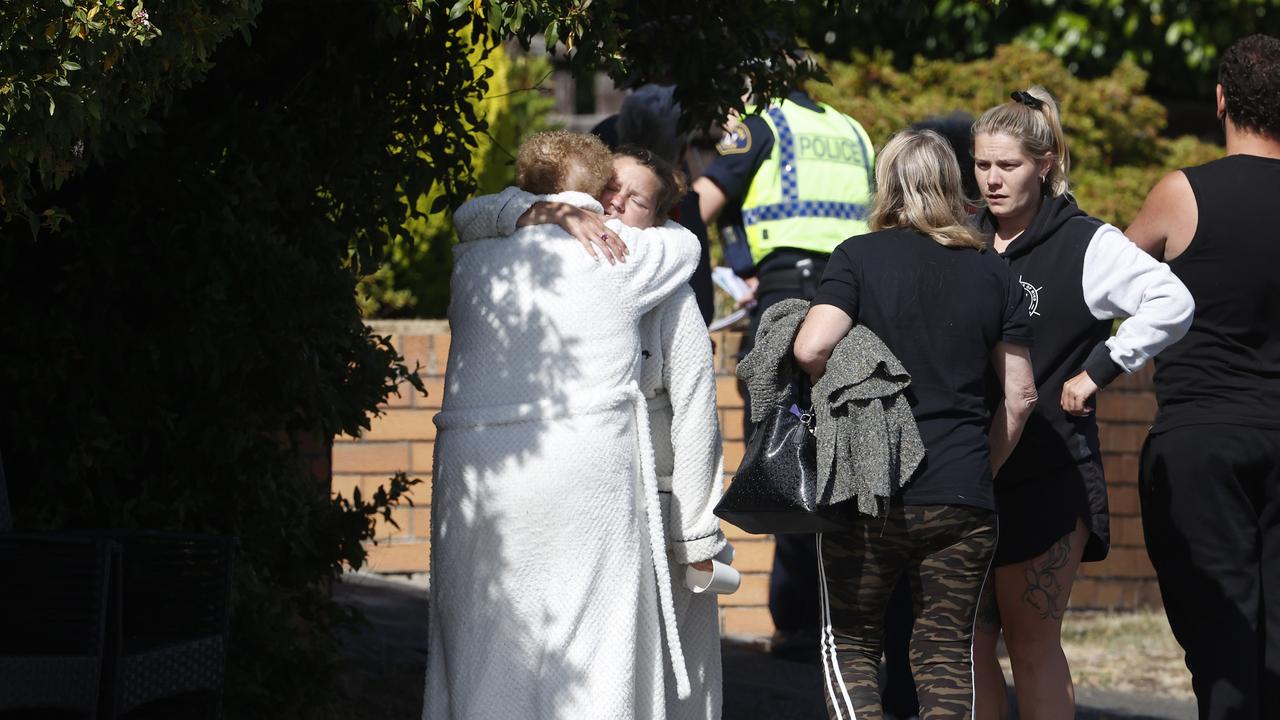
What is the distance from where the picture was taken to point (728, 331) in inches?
268

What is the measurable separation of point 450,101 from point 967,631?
1.98 m

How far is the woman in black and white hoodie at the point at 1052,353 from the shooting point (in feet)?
13.7

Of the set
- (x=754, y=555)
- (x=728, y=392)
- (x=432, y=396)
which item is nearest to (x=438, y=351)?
(x=432, y=396)

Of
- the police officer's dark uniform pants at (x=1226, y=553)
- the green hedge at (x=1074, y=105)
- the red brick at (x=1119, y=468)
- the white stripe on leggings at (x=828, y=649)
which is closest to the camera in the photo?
the white stripe on leggings at (x=828, y=649)

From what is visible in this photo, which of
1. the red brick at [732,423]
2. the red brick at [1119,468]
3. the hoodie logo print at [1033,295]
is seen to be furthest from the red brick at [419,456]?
the red brick at [1119,468]

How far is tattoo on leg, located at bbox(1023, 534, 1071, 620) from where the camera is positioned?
427 centimetres

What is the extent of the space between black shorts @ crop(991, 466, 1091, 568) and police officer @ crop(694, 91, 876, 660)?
181cm

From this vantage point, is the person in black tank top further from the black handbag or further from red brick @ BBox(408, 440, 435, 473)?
red brick @ BBox(408, 440, 435, 473)

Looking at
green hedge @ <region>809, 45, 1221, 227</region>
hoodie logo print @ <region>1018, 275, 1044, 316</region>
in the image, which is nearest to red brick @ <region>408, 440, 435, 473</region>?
hoodie logo print @ <region>1018, 275, 1044, 316</region>

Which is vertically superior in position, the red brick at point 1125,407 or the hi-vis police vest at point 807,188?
the hi-vis police vest at point 807,188

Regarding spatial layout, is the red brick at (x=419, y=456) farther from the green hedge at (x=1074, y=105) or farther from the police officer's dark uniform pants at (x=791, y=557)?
the green hedge at (x=1074, y=105)

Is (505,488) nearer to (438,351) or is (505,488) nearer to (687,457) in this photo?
(687,457)

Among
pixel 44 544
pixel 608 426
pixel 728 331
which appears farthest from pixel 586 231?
pixel 728 331

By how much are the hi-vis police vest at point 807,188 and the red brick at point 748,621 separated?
5.06ft
